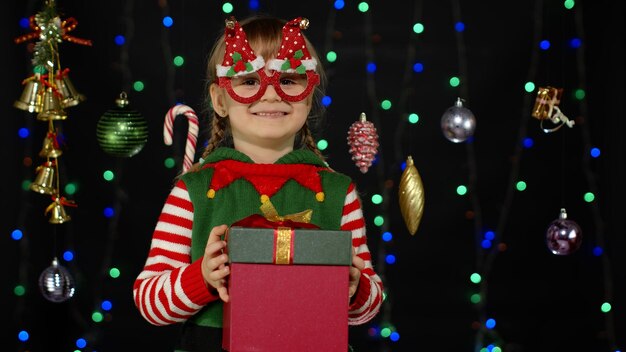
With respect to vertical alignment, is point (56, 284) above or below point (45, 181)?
below

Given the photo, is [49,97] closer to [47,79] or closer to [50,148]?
[47,79]

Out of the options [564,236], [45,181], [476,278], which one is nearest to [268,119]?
[45,181]

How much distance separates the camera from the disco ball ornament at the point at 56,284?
3.20 metres

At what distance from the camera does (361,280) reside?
1769mm

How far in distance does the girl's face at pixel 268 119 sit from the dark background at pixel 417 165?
5.54 ft

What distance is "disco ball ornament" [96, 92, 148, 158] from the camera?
2969 millimetres

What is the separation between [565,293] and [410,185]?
1147 mm

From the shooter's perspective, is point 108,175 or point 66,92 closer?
point 66,92

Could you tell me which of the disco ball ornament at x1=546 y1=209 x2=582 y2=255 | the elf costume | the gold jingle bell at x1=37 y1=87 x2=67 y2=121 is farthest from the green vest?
the disco ball ornament at x1=546 y1=209 x2=582 y2=255

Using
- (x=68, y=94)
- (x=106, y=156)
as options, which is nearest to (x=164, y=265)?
(x=68, y=94)

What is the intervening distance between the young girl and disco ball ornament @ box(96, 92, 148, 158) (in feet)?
3.67

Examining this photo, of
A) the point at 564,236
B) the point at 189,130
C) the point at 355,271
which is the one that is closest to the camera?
the point at 355,271

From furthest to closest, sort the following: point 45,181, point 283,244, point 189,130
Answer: point 45,181 < point 189,130 < point 283,244

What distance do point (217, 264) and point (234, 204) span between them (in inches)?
11.4
